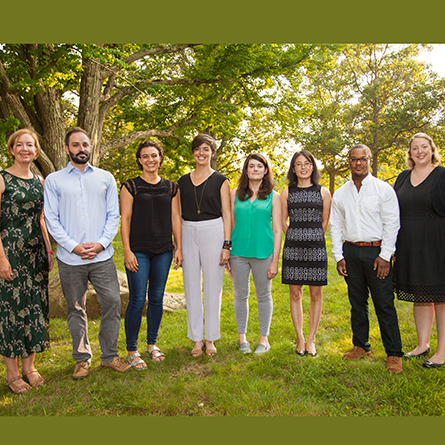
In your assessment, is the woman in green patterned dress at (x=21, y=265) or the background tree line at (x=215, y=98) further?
the background tree line at (x=215, y=98)

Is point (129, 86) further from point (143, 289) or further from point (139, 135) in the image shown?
point (143, 289)

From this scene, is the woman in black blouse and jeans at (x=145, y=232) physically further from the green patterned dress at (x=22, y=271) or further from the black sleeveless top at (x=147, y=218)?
the green patterned dress at (x=22, y=271)

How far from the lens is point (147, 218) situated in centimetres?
446

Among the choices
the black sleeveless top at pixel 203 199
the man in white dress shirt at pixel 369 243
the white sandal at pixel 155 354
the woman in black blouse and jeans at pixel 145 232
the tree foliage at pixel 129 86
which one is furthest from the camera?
the tree foliage at pixel 129 86

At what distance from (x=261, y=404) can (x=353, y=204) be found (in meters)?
2.47

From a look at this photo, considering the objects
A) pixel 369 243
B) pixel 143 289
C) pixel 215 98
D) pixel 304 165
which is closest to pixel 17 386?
pixel 143 289

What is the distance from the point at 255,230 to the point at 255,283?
74cm

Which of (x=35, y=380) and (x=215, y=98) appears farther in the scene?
(x=215, y=98)

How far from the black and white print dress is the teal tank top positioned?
277 millimetres

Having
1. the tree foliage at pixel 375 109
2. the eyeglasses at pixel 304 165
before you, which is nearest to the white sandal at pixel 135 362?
the eyeglasses at pixel 304 165

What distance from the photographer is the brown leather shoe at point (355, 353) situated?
14.9 ft

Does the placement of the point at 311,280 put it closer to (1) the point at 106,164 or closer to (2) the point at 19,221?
(2) the point at 19,221

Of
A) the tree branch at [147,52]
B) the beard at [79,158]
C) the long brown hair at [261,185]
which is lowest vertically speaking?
the long brown hair at [261,185]

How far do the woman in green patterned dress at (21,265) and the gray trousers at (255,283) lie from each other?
7.82 ft
